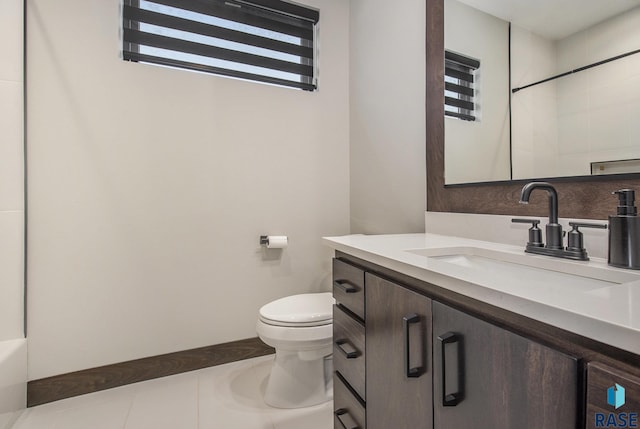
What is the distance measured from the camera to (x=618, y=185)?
2.73 feet

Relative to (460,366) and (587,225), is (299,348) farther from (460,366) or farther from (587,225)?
(587,225)

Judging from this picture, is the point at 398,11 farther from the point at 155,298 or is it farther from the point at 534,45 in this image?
Answer: the point at 155,298

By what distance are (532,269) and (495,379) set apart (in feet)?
1.48

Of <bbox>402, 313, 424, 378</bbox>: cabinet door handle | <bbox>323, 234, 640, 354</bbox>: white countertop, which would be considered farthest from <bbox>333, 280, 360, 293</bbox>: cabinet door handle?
<bbox>402, 313, 424, 378</bbox>: cabinet door handle

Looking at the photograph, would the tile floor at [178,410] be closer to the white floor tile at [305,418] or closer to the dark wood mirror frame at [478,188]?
the white floor tile at [305,418]

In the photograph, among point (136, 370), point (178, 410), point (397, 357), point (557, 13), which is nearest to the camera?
point (397, 357)

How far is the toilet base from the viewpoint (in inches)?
59.8

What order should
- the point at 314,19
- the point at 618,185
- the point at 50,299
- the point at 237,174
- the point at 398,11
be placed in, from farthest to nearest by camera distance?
the point at 314,19
the point at 237,174
the point at 398,11
the point at 50,299
the point at 618,185

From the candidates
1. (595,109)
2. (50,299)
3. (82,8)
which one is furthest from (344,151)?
(50,299)

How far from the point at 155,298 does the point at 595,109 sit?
2.04 metres

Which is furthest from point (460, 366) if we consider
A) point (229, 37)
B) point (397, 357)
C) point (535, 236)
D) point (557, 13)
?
point (229, 37)

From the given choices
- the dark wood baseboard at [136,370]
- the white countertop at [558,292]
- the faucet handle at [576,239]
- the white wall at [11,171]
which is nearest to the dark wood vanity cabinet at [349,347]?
the white countertop at [558,292]

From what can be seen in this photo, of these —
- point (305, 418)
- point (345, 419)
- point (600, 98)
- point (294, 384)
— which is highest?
point (600, 98)

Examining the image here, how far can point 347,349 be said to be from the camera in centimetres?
104
